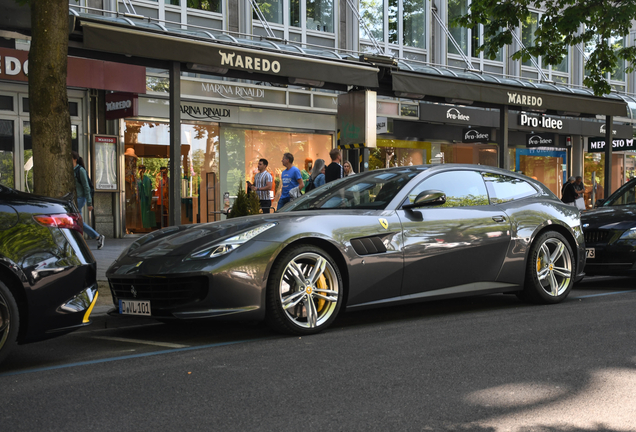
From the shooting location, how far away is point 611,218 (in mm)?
9273

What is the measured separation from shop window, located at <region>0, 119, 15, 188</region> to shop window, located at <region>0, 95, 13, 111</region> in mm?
254

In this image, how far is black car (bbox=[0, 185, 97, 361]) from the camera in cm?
446

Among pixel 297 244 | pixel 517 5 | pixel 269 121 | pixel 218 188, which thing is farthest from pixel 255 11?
pixel 297 244

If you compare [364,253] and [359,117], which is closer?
[364,253]

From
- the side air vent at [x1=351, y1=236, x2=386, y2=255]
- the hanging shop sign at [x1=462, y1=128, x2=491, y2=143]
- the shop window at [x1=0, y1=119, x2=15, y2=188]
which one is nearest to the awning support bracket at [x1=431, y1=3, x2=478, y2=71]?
the hanging shop sign at [x1=462, y1=128, x2=491, y2=143]

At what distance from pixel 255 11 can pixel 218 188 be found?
15.1ft

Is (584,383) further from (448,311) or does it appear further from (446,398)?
(448,311)

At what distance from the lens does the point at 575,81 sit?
2975 centimetres

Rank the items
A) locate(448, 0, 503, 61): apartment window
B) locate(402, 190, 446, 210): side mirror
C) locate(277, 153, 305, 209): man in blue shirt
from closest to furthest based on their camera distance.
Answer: locate(402, 190, 446, 210): side mirror, locate(277, 153, 305, 209): man in blue shirt, locate(448, 0, 503, 61): apartment window

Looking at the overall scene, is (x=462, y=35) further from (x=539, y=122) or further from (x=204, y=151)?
(x=204, y=151)

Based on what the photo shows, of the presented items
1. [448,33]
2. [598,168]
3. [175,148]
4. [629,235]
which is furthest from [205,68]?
[598,168]

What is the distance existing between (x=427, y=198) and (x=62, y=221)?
9.52 ft

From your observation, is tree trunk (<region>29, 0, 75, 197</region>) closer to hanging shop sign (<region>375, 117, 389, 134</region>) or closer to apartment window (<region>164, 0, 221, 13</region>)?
apartment window (<region>164, 0, 221, 13</region>)

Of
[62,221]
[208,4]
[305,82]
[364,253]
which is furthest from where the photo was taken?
[208,4]
